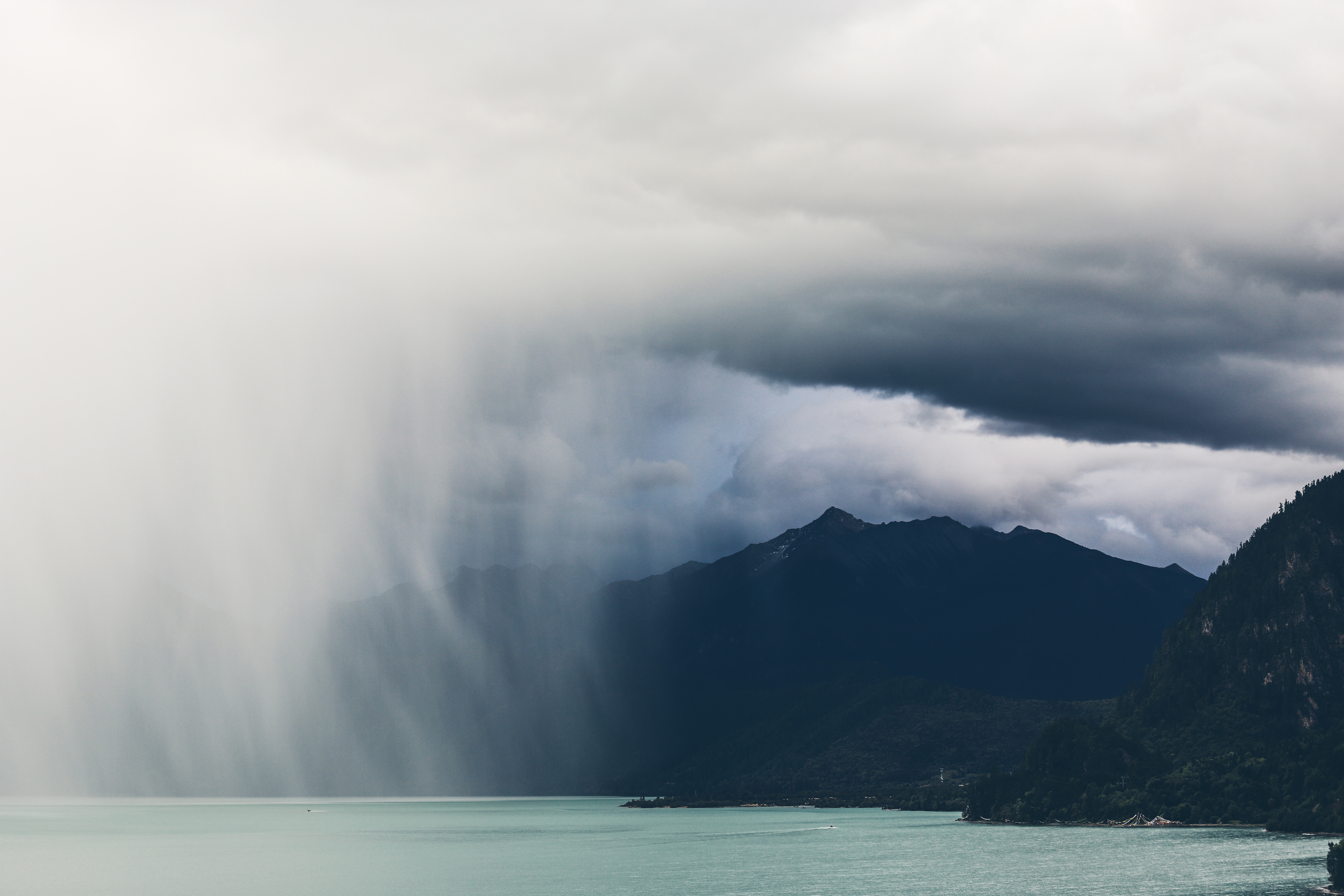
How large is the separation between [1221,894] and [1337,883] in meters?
16.4

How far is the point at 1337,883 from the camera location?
184750 mm

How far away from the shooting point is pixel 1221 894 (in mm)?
193750
